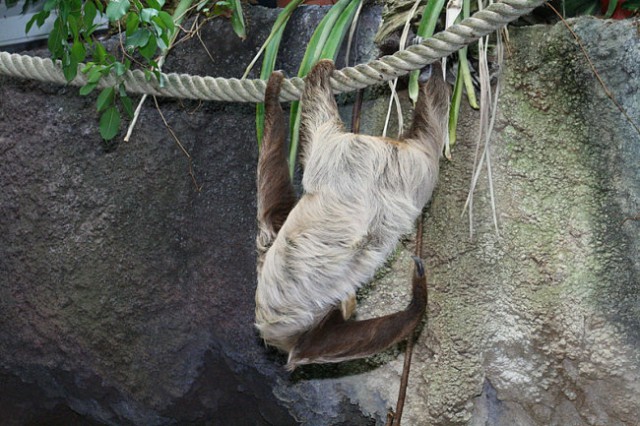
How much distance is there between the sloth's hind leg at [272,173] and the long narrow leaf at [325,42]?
335 mm

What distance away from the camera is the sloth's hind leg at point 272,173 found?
2830 mm

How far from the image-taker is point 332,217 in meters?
2.50

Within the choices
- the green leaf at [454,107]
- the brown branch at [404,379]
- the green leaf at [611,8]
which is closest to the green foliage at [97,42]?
the green leaf at [454,107]

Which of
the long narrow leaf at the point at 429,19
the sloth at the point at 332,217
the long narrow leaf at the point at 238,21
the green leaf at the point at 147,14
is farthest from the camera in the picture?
the long narrow leaf at the point at 238,21

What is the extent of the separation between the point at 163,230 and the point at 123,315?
19.2 inches

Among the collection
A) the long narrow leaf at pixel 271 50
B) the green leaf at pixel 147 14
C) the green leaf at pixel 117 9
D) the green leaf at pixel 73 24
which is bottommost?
the long narrow leaf at pixel 271 50

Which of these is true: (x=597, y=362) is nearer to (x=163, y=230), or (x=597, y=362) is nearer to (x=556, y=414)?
(x=556, y=414)

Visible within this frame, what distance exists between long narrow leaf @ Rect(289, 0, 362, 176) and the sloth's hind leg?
33 cm

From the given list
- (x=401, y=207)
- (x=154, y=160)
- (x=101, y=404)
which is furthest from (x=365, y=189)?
(x=101, y=404)

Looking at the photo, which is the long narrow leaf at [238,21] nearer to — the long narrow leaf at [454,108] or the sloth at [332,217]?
the sloth at [332,217]

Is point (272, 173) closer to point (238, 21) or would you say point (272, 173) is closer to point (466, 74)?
point (466, 74)

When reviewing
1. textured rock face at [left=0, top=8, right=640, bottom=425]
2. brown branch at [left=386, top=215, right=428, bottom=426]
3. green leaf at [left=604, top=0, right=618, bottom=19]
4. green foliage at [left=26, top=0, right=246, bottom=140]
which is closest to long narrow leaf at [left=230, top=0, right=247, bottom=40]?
textured rock face at [left=0, top=8, right=640, bottom=425]

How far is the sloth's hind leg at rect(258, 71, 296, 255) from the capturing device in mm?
2830

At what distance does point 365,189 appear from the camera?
2.51 m
